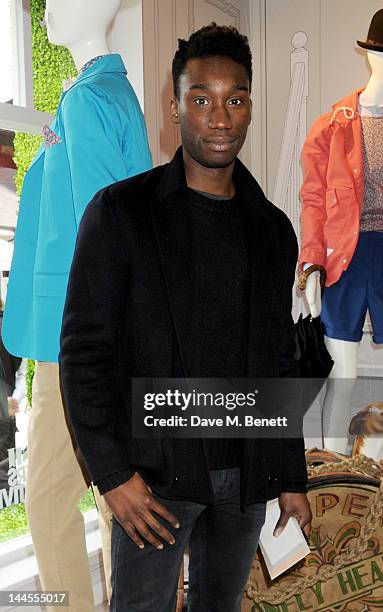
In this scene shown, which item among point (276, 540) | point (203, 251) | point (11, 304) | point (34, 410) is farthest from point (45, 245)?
point (276, 540)

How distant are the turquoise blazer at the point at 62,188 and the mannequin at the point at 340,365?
1021 millimetres

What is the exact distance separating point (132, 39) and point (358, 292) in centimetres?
131

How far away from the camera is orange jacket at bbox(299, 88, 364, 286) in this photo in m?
→ 2.46

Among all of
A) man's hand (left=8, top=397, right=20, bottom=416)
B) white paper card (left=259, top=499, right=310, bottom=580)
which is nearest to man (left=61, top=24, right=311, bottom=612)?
white paper card (left=259, top=499, right=310, bottom=580)

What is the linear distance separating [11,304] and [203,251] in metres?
0.67

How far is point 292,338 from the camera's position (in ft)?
4.30

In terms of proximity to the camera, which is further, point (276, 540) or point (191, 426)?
point (276, 540)

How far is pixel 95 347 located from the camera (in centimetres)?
106

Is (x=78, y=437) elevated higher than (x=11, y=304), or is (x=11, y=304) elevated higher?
(x=11, y=304)

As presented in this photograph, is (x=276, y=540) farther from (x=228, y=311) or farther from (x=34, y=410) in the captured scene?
(x=34, y=410)

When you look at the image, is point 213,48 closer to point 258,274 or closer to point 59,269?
point 258,274

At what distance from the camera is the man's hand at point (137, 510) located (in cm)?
104

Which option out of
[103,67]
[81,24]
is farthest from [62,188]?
[81,24]

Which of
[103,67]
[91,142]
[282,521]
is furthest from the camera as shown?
[103,67]
